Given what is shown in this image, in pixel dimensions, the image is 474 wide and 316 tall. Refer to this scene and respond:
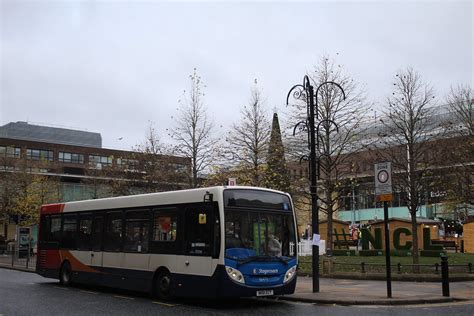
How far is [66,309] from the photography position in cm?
1321

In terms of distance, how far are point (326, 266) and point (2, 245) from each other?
3663 cm

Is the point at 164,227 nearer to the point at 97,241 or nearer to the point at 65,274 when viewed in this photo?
the point at 97,241

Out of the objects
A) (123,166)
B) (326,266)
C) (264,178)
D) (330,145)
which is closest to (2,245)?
(123,166)

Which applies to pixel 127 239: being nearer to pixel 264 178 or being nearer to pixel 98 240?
pixel 98 240

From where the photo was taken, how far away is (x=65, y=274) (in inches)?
788

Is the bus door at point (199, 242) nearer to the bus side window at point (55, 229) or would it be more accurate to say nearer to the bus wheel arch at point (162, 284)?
the bus wheel arch at point (162, 284)

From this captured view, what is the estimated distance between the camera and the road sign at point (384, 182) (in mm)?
15117

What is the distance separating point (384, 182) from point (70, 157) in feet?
252

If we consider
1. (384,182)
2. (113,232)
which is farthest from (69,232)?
(384,182)

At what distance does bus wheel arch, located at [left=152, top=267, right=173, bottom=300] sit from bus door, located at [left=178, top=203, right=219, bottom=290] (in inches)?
31.8

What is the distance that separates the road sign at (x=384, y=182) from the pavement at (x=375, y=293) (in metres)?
2.86

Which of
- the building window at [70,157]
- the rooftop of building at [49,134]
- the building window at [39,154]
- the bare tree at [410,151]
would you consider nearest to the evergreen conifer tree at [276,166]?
the bare tree at [410,151]

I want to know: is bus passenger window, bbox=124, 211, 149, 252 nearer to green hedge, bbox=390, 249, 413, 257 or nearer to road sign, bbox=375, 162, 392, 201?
road sign, bbox=375, 162, 392, 201

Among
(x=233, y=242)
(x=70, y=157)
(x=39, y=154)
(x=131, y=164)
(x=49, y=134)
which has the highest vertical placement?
(x=49, y=134)
